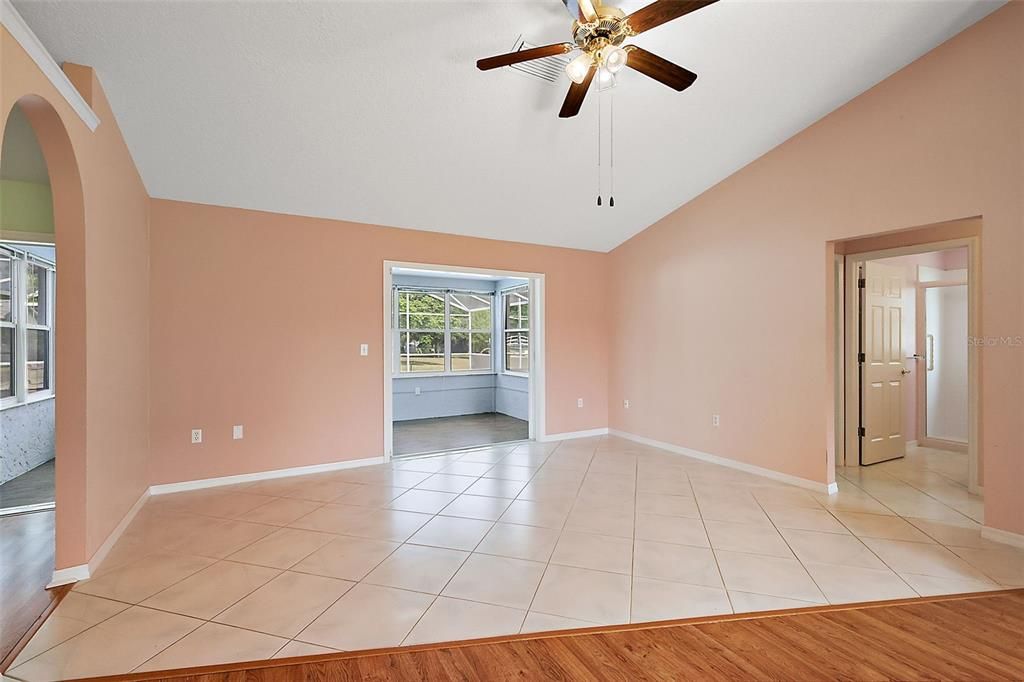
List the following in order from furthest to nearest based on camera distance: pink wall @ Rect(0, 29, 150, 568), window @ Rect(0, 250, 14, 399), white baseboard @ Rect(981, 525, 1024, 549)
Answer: window @ Rect(0, 250, 14, 399) → white baseboard @ Rect(981, 525, 1024, 549) → pink wall @ Rect(0, 29, 150, 568)

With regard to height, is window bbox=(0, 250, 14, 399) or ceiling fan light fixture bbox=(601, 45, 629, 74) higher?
ceiling fan light fixture bbox=(601, 45, 629, 74)

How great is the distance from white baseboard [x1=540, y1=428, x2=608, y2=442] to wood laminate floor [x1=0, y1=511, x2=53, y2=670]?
169 inches

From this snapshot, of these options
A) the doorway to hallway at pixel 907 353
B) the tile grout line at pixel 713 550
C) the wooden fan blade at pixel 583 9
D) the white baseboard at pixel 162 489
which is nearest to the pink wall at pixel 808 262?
the tile grout line at pixel 713 550

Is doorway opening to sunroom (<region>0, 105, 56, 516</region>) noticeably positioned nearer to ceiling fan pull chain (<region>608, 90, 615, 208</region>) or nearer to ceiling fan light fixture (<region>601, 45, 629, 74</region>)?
ceiling fan light fixture (<region>601, 45, 629, 74</region>)

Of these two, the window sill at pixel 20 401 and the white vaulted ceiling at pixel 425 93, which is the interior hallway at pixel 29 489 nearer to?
the window sill at pixel 20 401

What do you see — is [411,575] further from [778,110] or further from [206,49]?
[778,110]

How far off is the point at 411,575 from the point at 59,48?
340 centimetres

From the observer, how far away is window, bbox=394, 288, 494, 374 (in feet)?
25.4

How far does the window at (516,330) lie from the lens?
775cm

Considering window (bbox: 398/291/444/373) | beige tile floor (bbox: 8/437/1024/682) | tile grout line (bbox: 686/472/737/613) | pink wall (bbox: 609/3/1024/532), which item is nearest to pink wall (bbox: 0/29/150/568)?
beige tile floor (bbox: 8/437/1024/682)

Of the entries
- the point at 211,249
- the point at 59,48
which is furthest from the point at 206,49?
the point at 211,249

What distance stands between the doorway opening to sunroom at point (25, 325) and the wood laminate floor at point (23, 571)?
405mm

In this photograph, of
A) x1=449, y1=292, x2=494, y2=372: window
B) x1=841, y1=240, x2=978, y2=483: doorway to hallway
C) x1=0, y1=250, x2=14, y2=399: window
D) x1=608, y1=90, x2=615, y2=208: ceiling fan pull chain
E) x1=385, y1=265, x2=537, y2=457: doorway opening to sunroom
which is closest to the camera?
x1=608, y1=90, x2=615, y2=208: ceiling fan pull chain

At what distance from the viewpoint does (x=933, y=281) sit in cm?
535
